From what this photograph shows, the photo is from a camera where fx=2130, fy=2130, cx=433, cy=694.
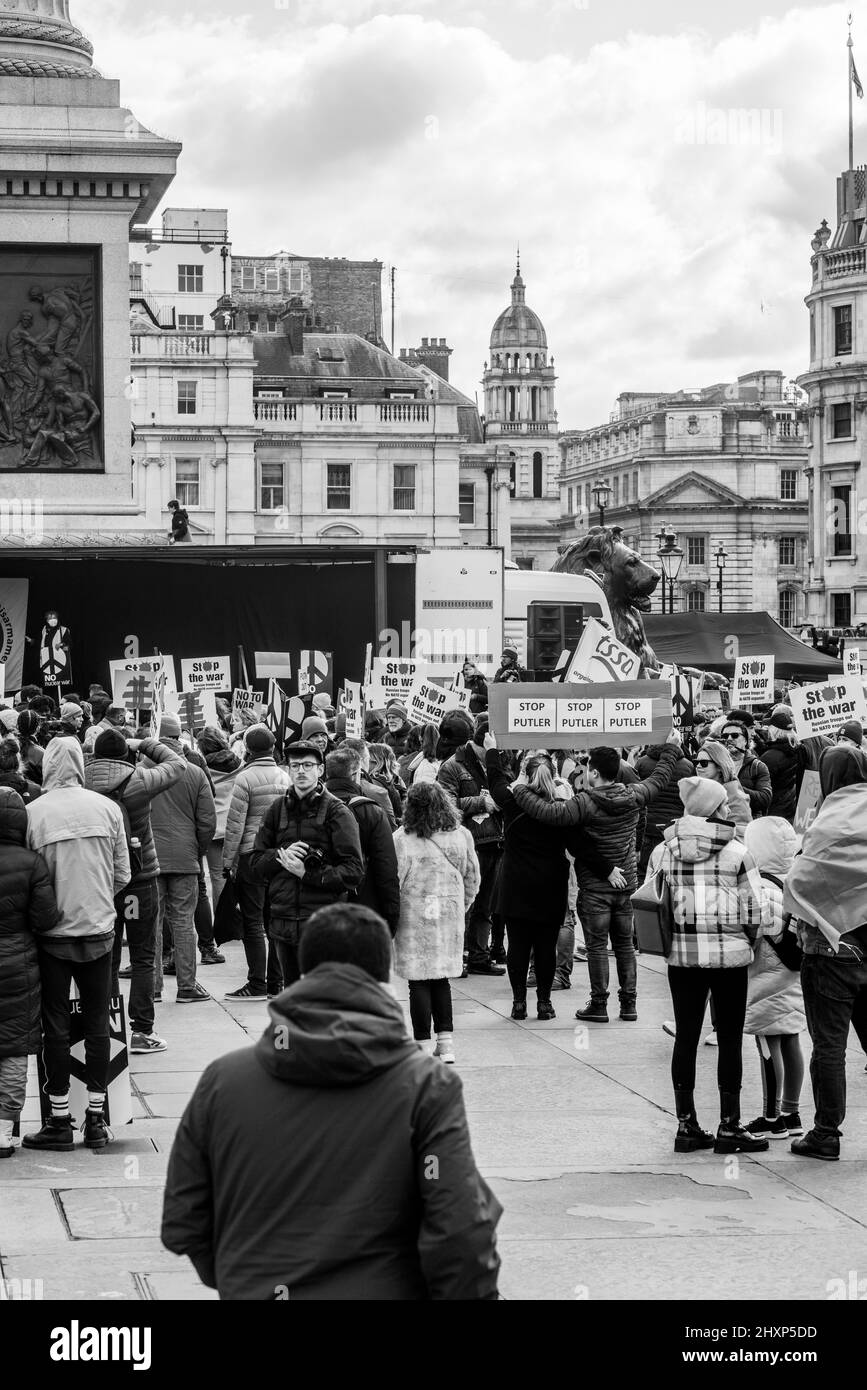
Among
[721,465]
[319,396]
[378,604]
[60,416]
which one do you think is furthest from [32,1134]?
[721,465]

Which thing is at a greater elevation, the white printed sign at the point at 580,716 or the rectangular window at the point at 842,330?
the rectangular window at the point at 842,330

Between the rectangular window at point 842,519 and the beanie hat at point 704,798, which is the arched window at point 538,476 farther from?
the beanie hat at point 704,798

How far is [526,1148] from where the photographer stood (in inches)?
379

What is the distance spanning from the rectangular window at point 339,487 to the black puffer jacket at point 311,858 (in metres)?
69.3

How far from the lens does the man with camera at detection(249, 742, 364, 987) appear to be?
11.0 m

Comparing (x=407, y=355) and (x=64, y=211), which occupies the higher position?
(x=407, y=355)

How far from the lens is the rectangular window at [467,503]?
9419cm

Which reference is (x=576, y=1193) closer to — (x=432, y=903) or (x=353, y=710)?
(x=432, y=903)

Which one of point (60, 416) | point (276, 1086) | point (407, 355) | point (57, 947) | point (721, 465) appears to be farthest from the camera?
point (721, 465)

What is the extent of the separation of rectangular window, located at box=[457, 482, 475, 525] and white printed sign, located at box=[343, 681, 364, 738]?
237ft

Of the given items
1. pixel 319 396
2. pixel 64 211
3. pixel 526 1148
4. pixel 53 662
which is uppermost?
pixel 319 396

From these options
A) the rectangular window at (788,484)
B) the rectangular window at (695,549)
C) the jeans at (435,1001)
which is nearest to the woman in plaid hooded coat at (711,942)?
the jeans at (435,1001)
